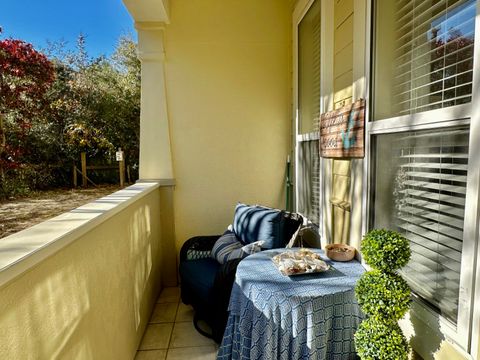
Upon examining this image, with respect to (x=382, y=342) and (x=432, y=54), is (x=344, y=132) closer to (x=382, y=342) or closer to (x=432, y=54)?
(x=432, y=54)

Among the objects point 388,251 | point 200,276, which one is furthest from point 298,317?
point 200,276

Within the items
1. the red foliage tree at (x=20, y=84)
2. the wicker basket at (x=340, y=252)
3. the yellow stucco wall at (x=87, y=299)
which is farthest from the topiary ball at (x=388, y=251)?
the red foliage tree at (x=20, y=84)

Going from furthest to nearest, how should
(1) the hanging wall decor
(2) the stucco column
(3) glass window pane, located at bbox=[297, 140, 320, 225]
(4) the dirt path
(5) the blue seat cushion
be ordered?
1. (4) the dirt path
2. (2) the stucco column
3. (3) glass window pane, located at bbox=[297, 140, 320, 225]
4. (5) the blue seat cushion
5. (1) the hanging wall decor

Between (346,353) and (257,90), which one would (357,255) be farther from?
(257,90)

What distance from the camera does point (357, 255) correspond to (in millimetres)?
1762

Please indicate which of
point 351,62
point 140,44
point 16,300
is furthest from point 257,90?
point 16,300

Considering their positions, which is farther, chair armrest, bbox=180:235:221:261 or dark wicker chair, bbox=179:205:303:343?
chair armrest, bbox=180:235:221:261

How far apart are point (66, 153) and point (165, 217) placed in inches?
139

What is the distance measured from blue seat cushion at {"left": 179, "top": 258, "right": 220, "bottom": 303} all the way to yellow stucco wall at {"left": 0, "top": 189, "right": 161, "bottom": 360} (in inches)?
14.0

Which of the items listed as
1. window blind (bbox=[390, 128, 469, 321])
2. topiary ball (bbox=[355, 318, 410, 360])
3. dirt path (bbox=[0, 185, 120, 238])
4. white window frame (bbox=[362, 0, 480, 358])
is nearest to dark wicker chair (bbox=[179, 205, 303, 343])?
topiary ball (bbox=[355, 318, 410, 360])

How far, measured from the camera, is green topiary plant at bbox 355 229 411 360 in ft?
3.78

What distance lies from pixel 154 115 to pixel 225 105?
0.80 meters

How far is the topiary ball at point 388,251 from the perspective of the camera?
1.16m

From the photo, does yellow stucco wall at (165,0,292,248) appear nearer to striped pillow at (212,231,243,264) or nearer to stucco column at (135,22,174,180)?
stucco column at (135,22,174,180)
